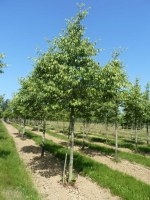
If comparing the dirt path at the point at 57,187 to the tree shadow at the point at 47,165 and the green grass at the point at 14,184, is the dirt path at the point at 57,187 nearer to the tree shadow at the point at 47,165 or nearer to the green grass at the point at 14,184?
the tree shadow at the point at 47,165

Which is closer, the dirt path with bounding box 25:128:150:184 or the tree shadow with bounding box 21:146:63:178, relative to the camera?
the tree shadow with bounding box 21:146:63:178

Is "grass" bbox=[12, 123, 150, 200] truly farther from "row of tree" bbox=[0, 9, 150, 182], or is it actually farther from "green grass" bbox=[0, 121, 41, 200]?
"green grass" bbox=[0, 121, 41, 200]

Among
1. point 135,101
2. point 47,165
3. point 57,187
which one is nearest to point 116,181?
point 57,187

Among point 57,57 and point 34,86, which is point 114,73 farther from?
point 34,86

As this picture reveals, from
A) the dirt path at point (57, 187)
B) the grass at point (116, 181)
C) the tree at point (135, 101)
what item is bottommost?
the dirt path at point (57, 187)

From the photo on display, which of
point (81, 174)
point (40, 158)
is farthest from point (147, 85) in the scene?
point (81, 174)

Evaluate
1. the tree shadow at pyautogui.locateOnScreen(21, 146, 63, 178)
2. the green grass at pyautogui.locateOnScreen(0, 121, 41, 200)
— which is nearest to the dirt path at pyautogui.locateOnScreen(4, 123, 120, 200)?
the tree shadow at pyautogui.locateOnScreen(21, 146, 63, 178)

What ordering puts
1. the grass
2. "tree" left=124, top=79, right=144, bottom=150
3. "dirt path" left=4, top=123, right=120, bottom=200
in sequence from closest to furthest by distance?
the grass
"dirt path" left=4, top=123, right=120, bottom=200
"tree" left=124, top=79, right=144, bottom=150

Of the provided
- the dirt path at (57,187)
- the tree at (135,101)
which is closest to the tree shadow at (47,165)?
the dirt path at (57,187)

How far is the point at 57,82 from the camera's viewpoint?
17500 mm

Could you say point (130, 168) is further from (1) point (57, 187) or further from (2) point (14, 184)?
(2) point (14, 184)

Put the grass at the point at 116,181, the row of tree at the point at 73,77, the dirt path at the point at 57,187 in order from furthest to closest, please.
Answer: the row of tree at the point at 73,77 → the dirt path at the point at 57,187 → the grass at the point at 116,181

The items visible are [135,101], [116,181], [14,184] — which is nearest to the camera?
[14,184]

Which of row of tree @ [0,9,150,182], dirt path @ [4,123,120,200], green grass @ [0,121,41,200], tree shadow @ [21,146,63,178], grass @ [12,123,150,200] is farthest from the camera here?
tree shadow @ [21,146,63,178]
